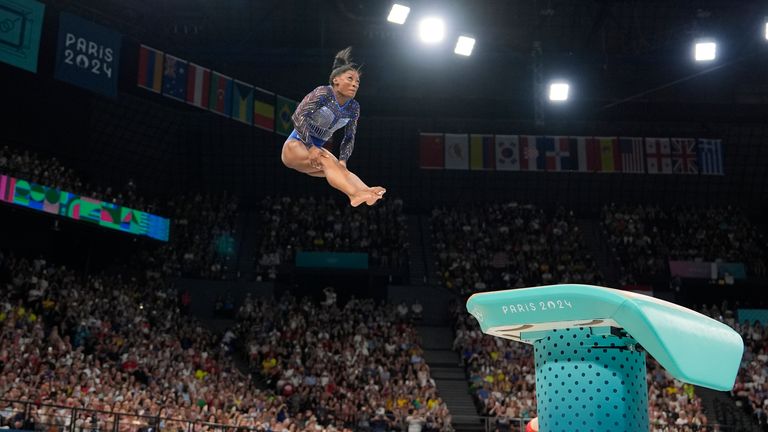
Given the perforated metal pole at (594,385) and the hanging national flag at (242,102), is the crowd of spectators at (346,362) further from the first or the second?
the perforated metal pole at (594,385)

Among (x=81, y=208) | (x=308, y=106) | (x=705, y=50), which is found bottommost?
(x=308, y=106)

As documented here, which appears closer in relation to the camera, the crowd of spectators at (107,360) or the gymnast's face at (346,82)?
the gymnast's face at (346,82)

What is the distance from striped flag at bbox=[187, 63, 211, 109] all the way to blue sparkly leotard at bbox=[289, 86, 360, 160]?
15.7 metres

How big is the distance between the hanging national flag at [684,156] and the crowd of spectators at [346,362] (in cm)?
1129

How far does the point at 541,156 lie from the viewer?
26.1m

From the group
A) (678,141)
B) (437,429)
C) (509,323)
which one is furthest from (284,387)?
(678,141)

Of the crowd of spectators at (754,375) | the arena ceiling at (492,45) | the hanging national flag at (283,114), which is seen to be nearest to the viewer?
the crowd of spectators at (754,375)

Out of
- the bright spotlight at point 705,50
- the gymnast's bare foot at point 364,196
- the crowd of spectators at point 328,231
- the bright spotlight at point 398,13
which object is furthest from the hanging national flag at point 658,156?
the gymnast's bare foot at point 364,196

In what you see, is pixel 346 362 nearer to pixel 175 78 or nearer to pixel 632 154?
pixel 175 78

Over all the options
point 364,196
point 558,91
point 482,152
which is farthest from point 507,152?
point 364,196

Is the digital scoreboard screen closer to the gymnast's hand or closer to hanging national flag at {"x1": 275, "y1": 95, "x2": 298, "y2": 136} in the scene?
hanging national flag at {"x1": 275, "y1": 95, "x2": 298, "y2": 136}

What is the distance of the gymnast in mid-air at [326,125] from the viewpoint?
228 inches

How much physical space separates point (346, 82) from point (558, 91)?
16.0 meters

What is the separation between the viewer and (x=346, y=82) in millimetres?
5812
